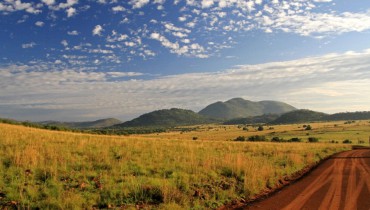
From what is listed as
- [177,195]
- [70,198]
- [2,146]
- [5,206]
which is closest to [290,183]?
[177,195]

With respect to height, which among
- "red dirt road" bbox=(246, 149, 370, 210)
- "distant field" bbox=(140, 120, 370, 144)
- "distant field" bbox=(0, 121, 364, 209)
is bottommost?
"distant field" bbox=(140, 120, 370, 144)

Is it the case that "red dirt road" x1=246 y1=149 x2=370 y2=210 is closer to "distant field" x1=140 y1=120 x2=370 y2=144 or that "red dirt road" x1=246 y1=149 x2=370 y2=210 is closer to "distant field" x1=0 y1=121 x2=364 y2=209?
"distant field" x1=0 y1=121 x2=364 y2=209

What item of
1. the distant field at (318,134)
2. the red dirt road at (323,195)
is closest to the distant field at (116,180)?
the red dirt road at (323,195)

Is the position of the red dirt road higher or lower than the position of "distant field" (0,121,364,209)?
lower

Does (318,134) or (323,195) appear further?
(318,134)

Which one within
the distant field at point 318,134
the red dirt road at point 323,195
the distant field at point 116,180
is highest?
the distant field at point 116,180

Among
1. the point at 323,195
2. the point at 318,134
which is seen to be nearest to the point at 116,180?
the point at 323,195

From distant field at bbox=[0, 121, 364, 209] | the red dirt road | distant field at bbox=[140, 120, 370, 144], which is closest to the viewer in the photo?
distant field at bbox=[0, 121, 364, 209]

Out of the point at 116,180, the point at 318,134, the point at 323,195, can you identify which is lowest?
the point at 318,134

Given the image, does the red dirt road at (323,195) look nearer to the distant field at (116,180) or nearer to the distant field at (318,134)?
the distant field at (116,180)

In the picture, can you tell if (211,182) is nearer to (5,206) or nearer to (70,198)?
(70,198)

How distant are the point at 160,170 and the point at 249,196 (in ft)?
15.6

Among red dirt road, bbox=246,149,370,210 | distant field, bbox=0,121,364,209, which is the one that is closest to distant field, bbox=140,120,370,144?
red dirt road, bbox=246,149,370,210

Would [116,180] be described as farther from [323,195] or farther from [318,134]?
[318,134]
